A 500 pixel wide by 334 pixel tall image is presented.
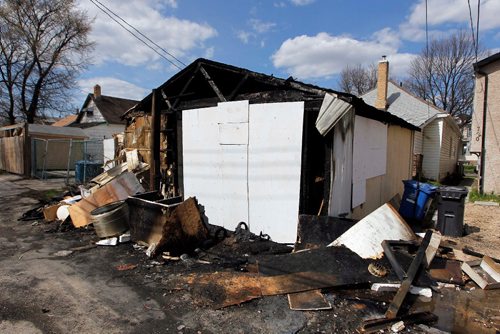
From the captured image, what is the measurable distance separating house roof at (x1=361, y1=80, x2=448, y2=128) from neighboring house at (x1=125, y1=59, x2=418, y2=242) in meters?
12.0

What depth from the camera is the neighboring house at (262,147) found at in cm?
576

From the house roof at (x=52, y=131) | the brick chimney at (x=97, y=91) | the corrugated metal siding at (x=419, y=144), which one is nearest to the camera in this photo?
Result: the corrugated metal siding at (x=419, y=144)

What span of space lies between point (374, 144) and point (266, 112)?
336cm

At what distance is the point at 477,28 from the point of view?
754 centimetres

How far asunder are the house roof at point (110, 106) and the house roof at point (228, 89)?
26.3 m

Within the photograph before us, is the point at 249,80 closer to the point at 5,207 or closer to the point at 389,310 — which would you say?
the point at 389,310

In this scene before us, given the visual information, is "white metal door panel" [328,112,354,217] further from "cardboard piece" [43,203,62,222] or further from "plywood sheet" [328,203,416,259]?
"cardboard piece" [43,203,62,222]

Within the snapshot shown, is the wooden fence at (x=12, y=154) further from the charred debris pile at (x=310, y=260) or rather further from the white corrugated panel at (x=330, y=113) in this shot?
the white corrugated panel at (x=330, y=113)

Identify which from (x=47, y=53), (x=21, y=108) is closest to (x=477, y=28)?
(x=47, y=53)

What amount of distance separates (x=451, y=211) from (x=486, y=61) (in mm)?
8454

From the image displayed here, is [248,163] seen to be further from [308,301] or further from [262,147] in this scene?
[308,301]

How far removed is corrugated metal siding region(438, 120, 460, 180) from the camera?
19266 mm

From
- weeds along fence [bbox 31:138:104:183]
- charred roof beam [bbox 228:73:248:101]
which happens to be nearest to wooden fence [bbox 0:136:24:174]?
weeds along fence [bbox 31:138:104:183]

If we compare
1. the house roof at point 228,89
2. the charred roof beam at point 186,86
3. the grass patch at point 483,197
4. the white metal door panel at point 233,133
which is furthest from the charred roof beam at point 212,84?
the grass patch at point 483,197
